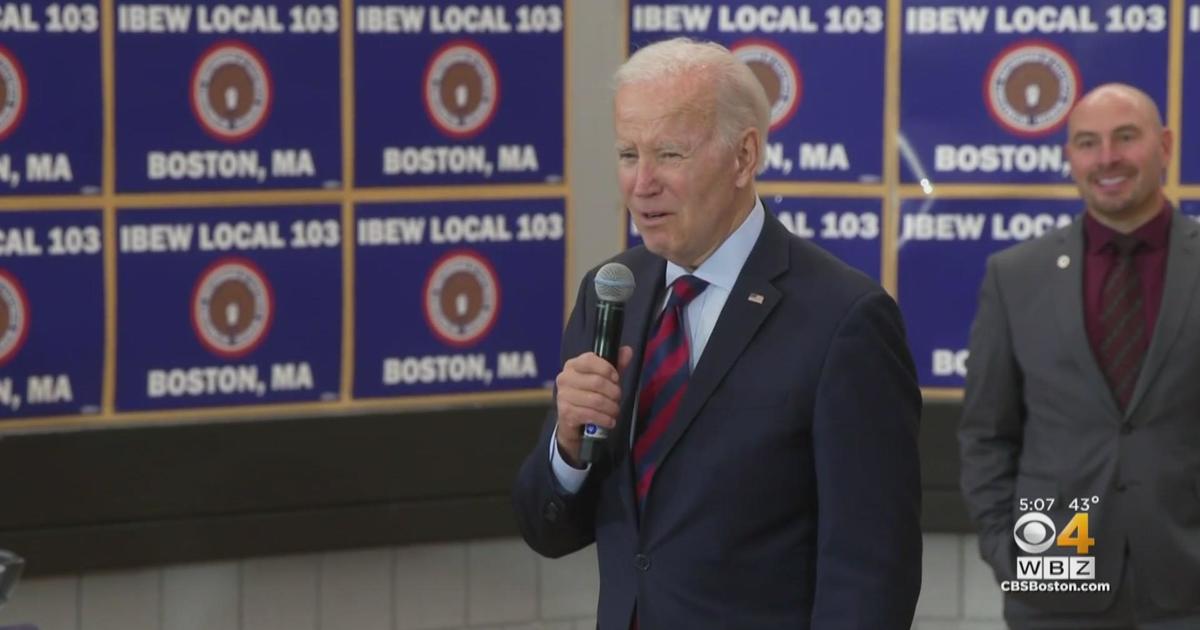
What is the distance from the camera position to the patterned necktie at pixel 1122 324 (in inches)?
175

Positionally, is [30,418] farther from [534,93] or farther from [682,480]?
[682,480]

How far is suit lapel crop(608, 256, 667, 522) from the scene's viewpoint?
107 inches

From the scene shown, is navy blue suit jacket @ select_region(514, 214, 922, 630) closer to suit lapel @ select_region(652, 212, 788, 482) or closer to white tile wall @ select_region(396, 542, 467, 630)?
suit lapel @ select_region(652, 212, 788, 482)

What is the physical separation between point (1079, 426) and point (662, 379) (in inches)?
79.8

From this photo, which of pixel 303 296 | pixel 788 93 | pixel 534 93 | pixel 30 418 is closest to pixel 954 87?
pixel 788 93

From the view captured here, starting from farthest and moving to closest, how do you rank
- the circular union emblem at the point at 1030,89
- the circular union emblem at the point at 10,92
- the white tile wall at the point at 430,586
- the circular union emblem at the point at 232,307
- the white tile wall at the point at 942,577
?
the white tile wall at the point at 942,577 < the circular union emblem at the point at 1030,89 < the white tile wall at the point at 430,586 < the circular union emblem at the point at 232,307 < the circular union emblem at the point at 10,92

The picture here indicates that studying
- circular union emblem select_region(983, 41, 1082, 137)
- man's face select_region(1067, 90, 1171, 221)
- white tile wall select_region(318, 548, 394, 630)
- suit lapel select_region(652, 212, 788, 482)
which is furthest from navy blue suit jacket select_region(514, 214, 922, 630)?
circular union emblem select_region(983, 41, 1082, 137)

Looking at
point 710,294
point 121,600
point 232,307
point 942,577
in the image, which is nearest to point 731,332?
point 710,294

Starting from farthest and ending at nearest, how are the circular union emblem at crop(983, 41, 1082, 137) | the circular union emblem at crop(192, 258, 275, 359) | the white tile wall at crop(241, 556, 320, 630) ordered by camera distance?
the circular union emblem at crop(983, 41, 1082, 137) < the white tile wall at crop(241, 556, 320, 630) < the circular union emblem at crop(192, 258, 275, 359)

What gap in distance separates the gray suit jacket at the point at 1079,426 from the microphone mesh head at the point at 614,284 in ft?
→ 6.61

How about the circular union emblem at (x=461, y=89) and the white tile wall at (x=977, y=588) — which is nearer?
the circular union emblem at (x=461, y=89)

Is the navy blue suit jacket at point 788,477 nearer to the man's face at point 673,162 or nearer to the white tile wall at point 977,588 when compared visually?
the man's face at point 673,162

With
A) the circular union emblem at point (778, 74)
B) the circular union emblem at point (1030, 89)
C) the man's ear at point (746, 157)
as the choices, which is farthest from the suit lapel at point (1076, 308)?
the man's ear at point (746, 157)

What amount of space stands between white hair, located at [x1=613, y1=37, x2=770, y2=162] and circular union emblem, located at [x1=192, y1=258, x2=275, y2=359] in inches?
97.3
